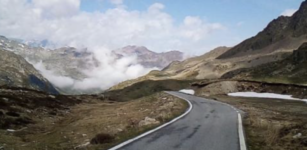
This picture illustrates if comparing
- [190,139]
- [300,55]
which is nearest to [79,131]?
[190,139]

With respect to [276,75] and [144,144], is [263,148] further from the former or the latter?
[276,75]

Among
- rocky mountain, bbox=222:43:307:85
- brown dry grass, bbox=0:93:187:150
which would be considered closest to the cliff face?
rocky mountain, bbox=222:43:307:85

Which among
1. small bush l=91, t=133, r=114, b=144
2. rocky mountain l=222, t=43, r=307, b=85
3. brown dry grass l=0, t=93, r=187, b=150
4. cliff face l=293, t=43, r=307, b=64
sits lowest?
brown dry grass l=0, t=93, r=187, b=150

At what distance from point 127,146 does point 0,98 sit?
98.4ft

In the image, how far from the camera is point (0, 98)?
37.6 m

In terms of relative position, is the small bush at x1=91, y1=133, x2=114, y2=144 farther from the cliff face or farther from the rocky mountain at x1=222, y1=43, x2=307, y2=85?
the cliff face

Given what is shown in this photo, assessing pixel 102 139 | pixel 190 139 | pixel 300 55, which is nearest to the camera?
pixel 190 139

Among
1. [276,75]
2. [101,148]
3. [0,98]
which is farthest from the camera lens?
[276,75]

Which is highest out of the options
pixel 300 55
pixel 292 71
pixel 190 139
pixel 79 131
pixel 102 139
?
pixel 300 55

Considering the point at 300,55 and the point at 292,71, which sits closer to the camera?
the point at 292,71

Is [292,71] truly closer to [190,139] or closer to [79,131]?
[79,131]

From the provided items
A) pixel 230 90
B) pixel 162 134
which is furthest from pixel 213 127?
pixel 230 90

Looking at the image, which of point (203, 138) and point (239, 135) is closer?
point (203, 138)

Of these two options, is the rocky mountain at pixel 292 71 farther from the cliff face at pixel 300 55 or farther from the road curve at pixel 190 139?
the road curve at pixel 190 139
